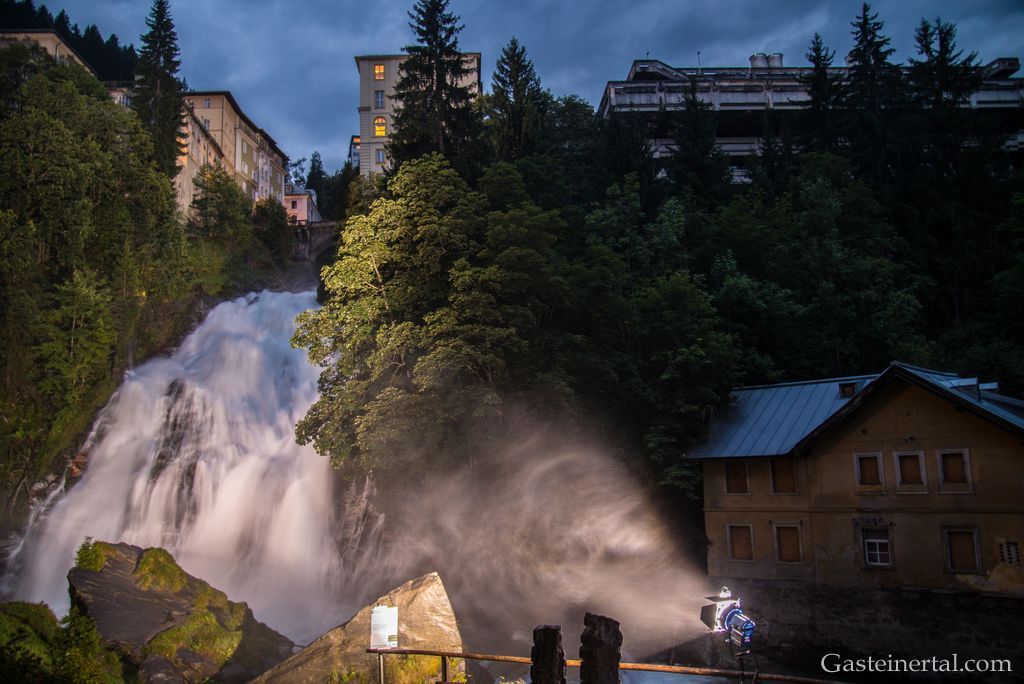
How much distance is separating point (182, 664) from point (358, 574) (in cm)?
1312

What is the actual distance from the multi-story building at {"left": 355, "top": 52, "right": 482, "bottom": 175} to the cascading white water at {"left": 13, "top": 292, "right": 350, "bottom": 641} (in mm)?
51546

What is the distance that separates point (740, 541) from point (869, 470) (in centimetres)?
615

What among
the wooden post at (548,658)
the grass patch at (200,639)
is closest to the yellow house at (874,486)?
the grass patch at (200,639)

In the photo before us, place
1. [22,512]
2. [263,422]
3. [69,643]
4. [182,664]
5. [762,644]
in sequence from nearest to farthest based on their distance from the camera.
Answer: [69,643]
[182,664]
[762,644]
[22,512]
[263,422]


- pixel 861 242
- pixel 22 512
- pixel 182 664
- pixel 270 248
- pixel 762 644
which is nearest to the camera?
pixel 182 664

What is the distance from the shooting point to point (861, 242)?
46.9 m

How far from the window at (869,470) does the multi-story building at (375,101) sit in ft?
235

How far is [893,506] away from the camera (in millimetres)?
28484

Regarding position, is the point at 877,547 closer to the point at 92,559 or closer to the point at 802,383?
the point at 802,383

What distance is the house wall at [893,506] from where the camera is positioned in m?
26.3

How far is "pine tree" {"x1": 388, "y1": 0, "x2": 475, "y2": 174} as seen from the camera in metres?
46.1

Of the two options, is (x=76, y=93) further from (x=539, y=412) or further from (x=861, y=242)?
(x=861, y=242)

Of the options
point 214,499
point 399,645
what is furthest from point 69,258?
point 399,645

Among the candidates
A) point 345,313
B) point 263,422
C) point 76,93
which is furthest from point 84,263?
point 345,313
